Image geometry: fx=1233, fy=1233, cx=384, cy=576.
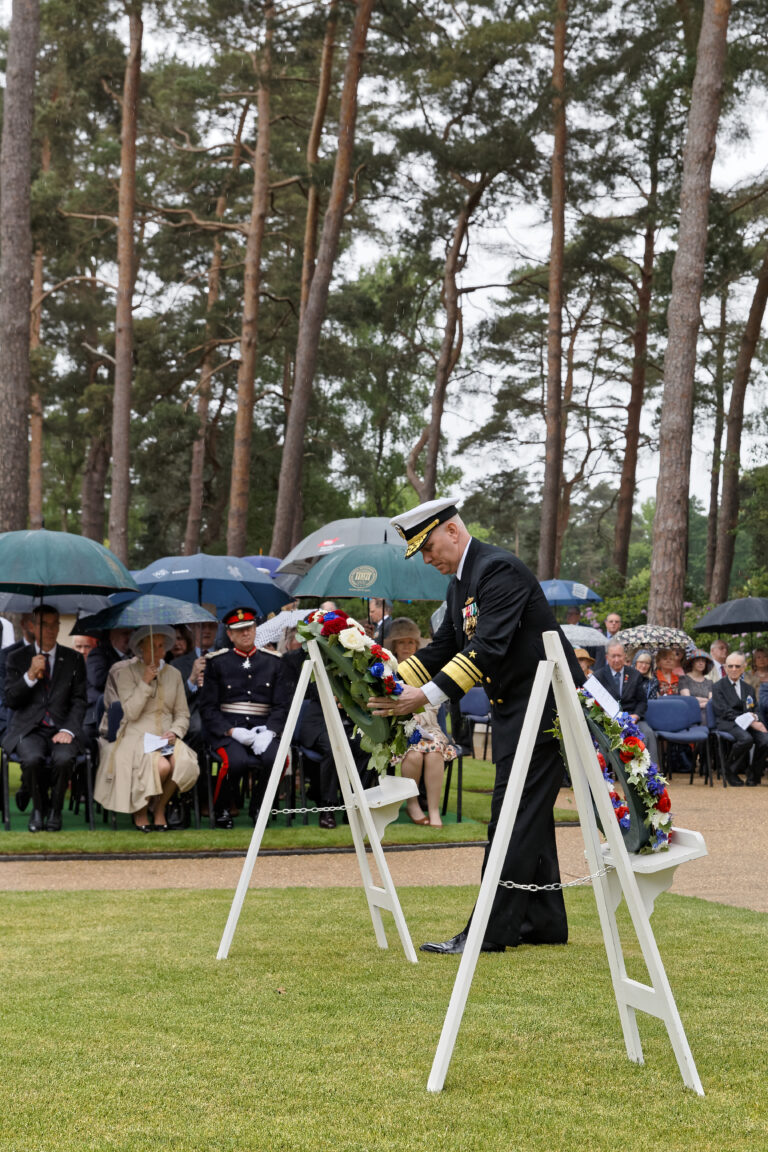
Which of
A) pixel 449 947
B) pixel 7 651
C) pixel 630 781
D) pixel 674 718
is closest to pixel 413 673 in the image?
pixel 449 947

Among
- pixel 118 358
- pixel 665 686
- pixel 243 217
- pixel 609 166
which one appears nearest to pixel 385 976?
pixel 665 686

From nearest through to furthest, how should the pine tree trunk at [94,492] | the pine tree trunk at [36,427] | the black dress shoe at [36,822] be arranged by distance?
the black dress shoe at [36,822] < the pine tree trunk at [36,427] < the pine tree trunk at [94,492]

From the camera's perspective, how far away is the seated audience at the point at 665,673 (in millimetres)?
15195

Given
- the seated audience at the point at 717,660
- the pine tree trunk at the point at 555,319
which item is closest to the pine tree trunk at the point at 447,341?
the pine tree trunk at the point at 555,319

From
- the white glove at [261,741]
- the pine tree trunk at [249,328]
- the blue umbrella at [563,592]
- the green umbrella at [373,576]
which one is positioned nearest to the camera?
the white glove at [261,741]

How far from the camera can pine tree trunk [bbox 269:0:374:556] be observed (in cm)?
2042

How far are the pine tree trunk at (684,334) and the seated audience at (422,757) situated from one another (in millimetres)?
6376

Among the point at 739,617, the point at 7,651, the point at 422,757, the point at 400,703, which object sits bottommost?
the point at 422,757

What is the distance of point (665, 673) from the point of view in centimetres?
1525

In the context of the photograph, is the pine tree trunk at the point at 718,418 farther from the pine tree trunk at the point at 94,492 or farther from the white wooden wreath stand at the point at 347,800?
the white wooden wreath stand at the point at 347,800

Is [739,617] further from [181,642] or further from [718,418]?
[718,418]

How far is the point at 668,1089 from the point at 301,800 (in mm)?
7317

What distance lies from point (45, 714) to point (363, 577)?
2.95 m

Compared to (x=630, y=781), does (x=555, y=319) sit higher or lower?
higher
